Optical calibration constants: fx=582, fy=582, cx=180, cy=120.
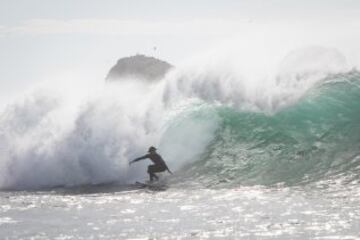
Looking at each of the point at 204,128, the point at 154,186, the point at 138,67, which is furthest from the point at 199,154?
the point at 138,67

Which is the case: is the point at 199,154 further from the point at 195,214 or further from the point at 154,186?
the point at 195,214

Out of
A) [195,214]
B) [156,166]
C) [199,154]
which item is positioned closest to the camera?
[195,214]

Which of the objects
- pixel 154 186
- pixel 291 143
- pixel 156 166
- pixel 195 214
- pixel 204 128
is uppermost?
pixel 204 128

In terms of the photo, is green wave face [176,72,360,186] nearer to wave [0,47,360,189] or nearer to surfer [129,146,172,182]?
wave [0,47,360,189]

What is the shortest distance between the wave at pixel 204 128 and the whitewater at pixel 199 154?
52 mm

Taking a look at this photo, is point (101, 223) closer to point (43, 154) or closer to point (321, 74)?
point (43, 154)

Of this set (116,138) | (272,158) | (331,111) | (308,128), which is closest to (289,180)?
(272,158)

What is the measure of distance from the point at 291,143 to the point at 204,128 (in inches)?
144

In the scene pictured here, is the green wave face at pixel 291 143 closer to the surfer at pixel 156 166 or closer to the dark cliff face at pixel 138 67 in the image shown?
the surfer at pixel 156 166

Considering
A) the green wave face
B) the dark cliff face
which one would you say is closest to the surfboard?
the green wave face

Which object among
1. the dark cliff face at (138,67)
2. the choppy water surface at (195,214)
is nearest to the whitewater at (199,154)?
the choppy water surface at (195,214)

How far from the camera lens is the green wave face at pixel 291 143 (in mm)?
17203

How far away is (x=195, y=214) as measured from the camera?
12.6m

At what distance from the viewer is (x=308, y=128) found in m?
20.3
